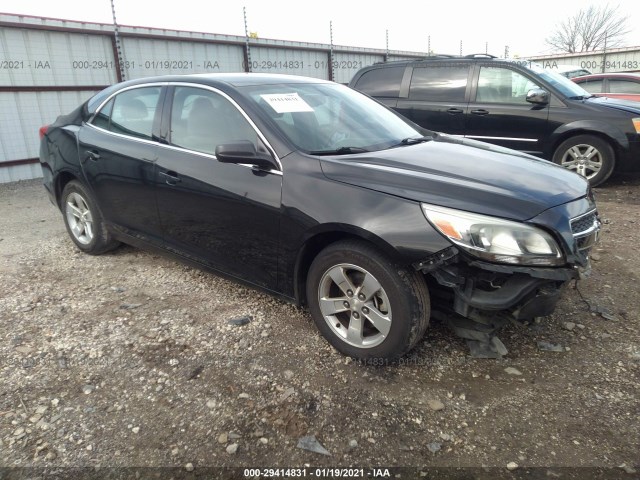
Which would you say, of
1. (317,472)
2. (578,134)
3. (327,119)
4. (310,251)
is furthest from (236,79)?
(578,134)

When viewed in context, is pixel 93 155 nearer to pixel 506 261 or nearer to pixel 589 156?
pixel 506 261

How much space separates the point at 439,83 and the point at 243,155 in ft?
16.4

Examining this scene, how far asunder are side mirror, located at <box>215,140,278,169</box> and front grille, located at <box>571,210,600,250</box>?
1.67 meters

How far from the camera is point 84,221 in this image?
14.4 feet

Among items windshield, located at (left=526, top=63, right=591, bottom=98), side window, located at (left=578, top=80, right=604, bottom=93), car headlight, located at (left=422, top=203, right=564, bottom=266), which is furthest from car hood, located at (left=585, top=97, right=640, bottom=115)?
car headlight, located at (left=422, top=203, right=564, bottom=266)

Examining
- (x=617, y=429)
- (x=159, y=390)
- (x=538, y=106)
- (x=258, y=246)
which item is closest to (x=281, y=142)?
(x=258, y=246)

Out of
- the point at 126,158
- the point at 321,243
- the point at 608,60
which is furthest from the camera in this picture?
the point at 608,60

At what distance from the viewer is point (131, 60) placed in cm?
936

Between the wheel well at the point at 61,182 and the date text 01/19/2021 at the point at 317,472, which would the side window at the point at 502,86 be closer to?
the wheel well at the point at 61,182

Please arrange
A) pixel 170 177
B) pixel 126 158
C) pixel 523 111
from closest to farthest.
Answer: pixel 170 177 < pixel 126 158 < pixel 523 111

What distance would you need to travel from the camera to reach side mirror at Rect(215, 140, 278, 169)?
2801mm

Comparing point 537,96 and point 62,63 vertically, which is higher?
point 62,63

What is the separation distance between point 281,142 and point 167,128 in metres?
1.08

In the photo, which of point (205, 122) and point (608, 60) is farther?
point (608, 60)
